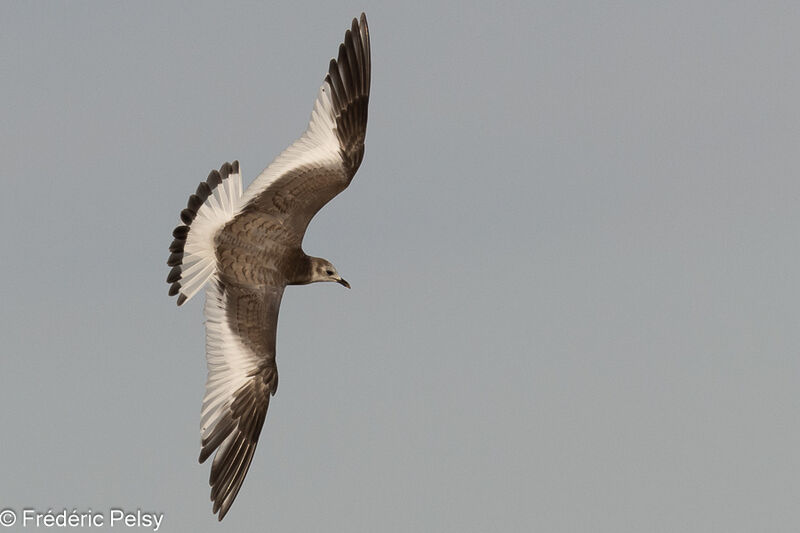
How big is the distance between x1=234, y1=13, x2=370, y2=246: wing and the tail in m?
0.51

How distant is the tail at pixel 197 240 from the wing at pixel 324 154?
1.67ft

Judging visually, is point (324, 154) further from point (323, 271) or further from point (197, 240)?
point (197, 240)

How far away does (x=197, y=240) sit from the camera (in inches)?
893

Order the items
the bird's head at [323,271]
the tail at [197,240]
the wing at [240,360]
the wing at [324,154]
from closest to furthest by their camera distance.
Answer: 1. the wing at [240,360]
2. the tail at [197,240]
3. the wing at [324,154]
4. the bird's head at [323,271]

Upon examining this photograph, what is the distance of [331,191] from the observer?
23500 millimetres

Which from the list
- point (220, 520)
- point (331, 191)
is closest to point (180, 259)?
point (331, 191)

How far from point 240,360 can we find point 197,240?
2.32m

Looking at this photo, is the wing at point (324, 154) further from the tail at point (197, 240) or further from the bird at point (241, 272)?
the tail at point (197, 240)

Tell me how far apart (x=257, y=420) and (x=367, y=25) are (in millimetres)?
7730

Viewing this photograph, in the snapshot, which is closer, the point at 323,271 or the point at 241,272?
the point at 241,272

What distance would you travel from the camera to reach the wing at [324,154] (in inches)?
901

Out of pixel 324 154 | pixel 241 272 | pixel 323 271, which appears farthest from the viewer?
pixel 323 271

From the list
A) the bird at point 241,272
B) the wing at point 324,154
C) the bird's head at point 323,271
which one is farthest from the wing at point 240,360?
the wing at point 324,154

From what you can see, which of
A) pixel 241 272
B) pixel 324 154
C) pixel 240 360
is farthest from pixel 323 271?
pixel 240 360
